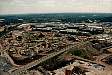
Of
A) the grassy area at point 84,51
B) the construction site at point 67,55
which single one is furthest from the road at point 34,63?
the grassy area at point 84,51

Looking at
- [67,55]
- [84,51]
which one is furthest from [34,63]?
[84,51]

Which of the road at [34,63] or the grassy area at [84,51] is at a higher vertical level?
the grassy area at [84,51]

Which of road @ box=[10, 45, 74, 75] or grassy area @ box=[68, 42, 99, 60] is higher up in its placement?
grassy area @ box=[68, 42, 99, 60]

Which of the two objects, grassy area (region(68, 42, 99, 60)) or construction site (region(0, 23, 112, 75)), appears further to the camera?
grassy area (region(68, 42, 99, 60))

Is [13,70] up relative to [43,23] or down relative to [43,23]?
down

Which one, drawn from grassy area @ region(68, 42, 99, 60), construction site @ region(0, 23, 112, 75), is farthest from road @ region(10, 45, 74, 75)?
grassy area @ region(68, 42, 99, 60)

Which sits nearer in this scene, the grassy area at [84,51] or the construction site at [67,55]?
the construction site at [67,55]

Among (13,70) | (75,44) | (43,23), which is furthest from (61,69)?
(43,23)

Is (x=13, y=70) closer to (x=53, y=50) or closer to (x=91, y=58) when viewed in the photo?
(x=53, y=50)

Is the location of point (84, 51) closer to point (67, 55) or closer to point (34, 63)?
point (67, 55)

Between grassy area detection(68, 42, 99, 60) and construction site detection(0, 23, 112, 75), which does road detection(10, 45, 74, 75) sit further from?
grassy area detection(68, 42, 99, 60)

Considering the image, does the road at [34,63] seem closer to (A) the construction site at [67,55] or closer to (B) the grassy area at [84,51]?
(A) the construction site at [67,55]
